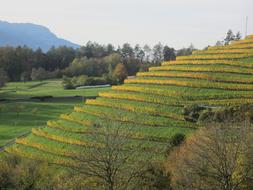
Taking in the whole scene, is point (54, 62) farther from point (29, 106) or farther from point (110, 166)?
point (110, 166)

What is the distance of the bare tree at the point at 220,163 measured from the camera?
28.5m

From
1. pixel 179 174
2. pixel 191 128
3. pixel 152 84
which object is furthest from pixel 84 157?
pixel 152 84

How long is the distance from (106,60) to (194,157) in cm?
13871

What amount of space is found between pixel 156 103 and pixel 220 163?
90.7 ft

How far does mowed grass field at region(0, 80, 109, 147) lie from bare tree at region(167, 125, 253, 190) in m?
41.9

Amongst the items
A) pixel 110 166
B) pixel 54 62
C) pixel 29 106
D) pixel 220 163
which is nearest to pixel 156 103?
pixel 220 163

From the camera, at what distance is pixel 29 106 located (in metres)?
103

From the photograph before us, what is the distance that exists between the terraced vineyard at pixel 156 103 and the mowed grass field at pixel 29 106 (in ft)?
47.8

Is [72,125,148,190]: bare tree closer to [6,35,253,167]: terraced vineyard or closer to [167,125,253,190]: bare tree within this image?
[167,125,253,190]: bare tree

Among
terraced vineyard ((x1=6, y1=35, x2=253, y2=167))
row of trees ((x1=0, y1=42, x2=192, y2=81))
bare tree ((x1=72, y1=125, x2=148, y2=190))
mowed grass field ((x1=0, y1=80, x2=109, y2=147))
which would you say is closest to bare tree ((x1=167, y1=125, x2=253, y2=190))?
bare tree ((x1=72, y1=125, x2=148, y2=190))

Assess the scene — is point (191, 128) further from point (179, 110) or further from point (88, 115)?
point (88, 115)

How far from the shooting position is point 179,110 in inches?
2053

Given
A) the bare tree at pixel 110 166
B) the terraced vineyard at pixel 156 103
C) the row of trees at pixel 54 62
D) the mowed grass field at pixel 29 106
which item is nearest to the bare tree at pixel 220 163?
the bare tree at pixel 110 166

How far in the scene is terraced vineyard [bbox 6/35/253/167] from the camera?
162 feet
